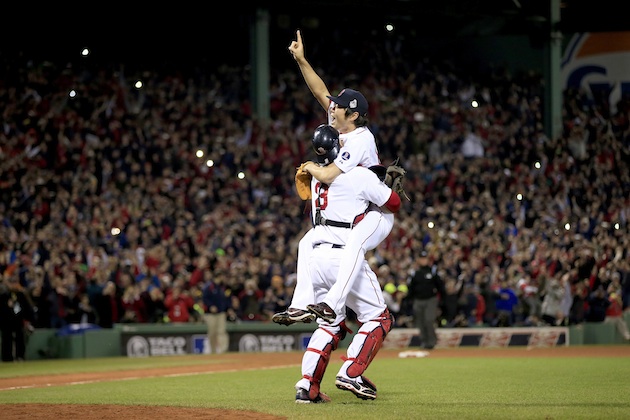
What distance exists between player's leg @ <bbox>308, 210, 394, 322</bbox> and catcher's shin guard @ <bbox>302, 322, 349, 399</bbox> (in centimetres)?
27

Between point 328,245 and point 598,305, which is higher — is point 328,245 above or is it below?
above

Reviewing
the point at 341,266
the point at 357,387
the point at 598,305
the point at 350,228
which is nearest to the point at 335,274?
the point at 341,266

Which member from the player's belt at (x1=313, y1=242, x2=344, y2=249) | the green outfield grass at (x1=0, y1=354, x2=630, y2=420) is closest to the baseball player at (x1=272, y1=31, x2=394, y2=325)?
the player's belt at (x1=313, y1=242, x2=344, y2=249)

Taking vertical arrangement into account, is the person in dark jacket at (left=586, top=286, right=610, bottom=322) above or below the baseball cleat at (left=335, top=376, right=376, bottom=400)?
below

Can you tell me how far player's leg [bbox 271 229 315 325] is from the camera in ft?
28.9

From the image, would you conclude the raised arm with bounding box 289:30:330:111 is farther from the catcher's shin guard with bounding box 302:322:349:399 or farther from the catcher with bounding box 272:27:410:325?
the catcher's shin guard with bounding box 302:322:349:399

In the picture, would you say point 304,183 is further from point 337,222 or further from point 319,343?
point 319,343

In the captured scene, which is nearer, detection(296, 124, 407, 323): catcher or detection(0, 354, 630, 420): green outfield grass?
detection(0, 354, 630, 420): green outfield grass

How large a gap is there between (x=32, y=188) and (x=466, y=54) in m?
18.8

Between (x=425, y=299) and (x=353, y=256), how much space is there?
11.7 meters

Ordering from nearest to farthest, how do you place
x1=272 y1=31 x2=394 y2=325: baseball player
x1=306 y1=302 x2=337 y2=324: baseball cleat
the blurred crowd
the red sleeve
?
1. x1=306 y1=302 x2=337 y2=324: baseball cleat
2. x1=272 y1=31 x2=394 y2=325: baseball player
3. the red sleeve
4. the blurred crowd

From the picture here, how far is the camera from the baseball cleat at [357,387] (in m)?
9.17

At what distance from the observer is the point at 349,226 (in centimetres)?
926

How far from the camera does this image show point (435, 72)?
34031 millimetres
